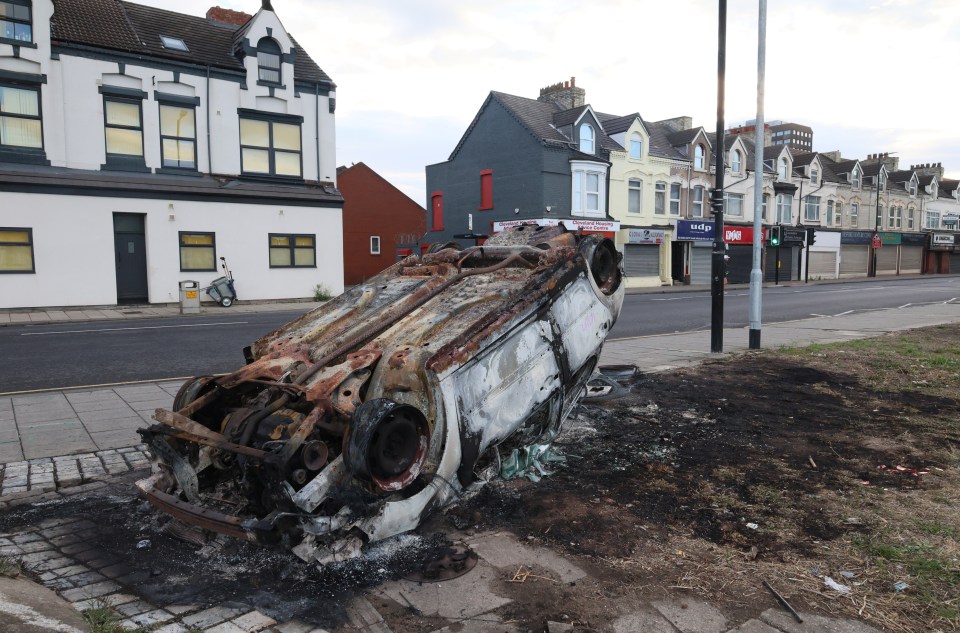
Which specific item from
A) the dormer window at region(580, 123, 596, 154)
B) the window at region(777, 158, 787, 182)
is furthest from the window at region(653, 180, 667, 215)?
the window at region(777, 158, 787, 182)

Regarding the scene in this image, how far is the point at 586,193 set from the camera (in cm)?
3206

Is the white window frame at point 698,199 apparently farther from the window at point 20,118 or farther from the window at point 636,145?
the window at point 20,118

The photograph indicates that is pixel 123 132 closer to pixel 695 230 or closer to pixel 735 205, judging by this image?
pixel 695 230

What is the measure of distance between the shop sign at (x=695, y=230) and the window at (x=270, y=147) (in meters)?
21.9

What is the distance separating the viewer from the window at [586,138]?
31703 millimetres

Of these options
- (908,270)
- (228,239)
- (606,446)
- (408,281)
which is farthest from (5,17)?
(908,270)

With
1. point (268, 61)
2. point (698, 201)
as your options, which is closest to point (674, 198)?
point (698, 201)

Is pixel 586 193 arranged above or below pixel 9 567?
above

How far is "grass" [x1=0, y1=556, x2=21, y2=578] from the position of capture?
3.20 meters

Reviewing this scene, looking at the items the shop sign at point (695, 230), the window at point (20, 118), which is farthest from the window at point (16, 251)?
the shop sign at point (695, 230)

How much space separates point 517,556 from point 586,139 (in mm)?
30653

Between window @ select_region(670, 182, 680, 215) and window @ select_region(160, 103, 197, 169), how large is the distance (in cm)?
2522

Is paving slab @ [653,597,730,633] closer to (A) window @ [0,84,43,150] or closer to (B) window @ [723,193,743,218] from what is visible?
(A) window @ [0,84,43,150]

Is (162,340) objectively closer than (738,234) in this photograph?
Yes
